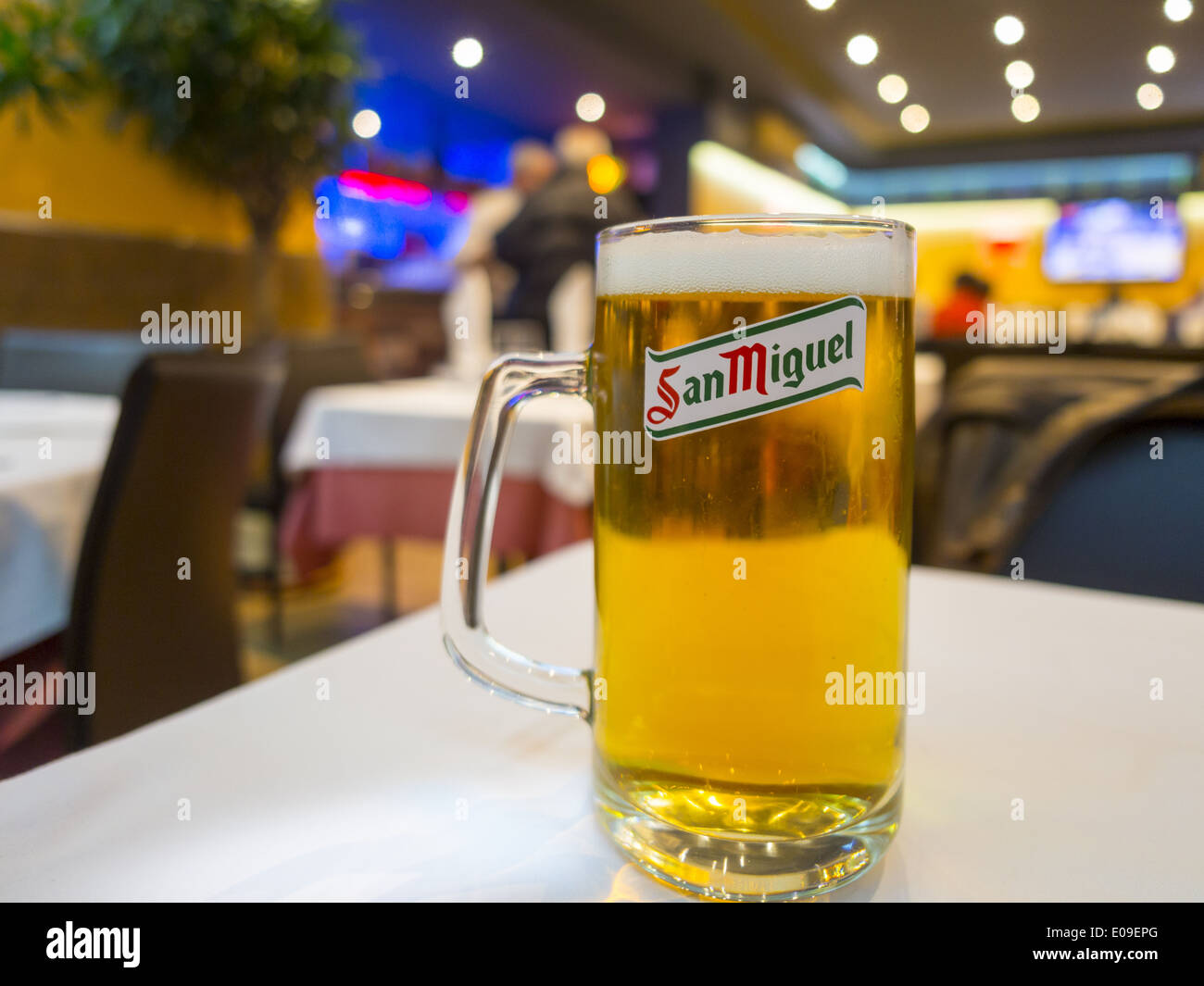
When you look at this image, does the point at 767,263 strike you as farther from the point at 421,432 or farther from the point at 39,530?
the point at 421,432

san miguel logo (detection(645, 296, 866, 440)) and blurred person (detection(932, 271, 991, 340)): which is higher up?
blurred person (detection(932, 271, 991, 340))

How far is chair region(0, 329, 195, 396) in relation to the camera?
8.15 ft

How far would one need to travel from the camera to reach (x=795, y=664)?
0.35m

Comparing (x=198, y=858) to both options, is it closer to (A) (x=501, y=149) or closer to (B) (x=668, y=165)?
Result: (B) (x=668, y=165)

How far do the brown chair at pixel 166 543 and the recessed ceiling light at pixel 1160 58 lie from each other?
1.33 metres

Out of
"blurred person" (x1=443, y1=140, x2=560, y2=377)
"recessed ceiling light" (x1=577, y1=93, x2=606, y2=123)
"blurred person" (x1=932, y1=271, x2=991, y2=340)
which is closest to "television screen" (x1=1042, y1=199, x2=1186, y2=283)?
"blurred person" (x1=932, y1=271, x2=991, y2=340)

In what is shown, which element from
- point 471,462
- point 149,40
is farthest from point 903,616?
point 149,40

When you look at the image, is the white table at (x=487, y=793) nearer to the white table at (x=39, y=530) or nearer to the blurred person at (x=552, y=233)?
the white table at (x=39, y=530)

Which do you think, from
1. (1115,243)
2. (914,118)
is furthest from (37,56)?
(1115,243)

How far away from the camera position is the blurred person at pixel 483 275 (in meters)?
2.69

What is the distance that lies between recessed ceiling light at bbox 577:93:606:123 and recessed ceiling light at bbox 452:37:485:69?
1618 millimetres

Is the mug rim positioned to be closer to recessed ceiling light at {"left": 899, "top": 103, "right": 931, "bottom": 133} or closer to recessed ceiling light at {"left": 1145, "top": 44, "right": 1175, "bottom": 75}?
recessed ceiling light at {"left": 1145, "top": 44, "right": 1175, "bottom": 75}

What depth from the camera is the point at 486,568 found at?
0.41 m
